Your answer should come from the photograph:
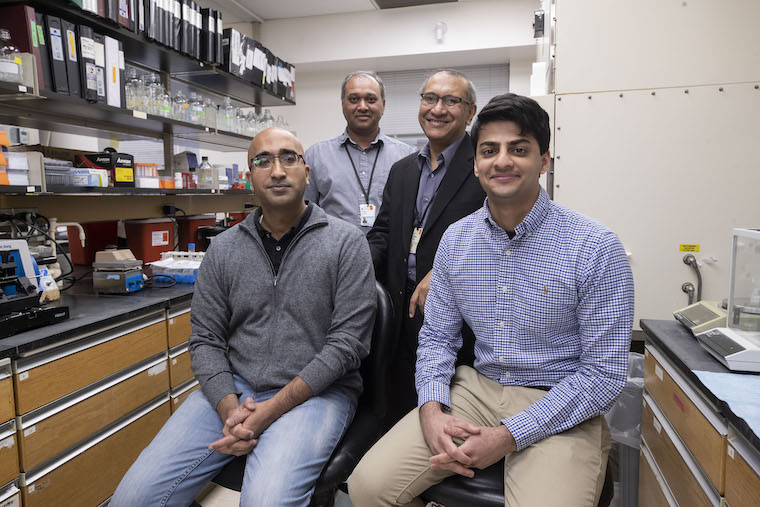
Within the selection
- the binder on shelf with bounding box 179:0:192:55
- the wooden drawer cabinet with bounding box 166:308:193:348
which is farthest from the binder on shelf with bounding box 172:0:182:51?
the wooden drawer cabinet with bounding box 166:308:193:348

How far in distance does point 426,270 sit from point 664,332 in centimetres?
79

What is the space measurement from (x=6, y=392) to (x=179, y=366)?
2.71 ft

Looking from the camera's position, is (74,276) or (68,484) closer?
(68,484)

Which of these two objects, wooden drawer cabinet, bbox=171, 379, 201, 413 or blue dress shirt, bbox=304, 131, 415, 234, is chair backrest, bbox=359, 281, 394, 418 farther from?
wooden drawer cabinet, bbox=171, 379, 201, 413

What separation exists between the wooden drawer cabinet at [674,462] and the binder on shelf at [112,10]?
264 cm

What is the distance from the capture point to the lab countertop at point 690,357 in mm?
1032

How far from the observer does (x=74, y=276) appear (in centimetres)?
251

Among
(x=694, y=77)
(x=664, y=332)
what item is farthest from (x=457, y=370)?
(x=694, y=77)

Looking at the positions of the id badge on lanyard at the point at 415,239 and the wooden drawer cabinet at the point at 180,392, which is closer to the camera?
the id badge on lanyard at the point at 415,239

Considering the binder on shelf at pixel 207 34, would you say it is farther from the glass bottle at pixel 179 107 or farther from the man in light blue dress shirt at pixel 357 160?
the man in light blue dress shirt at pixel 357 160

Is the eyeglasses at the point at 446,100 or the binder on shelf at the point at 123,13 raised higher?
the binder on shelf at the point at 123,13

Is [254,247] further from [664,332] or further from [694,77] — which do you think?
[694,77]

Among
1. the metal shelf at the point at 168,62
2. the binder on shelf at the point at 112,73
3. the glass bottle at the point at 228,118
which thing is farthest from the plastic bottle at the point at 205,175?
the binder on shelf at the point at 112,73

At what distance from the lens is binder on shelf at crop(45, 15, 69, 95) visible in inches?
79.3
